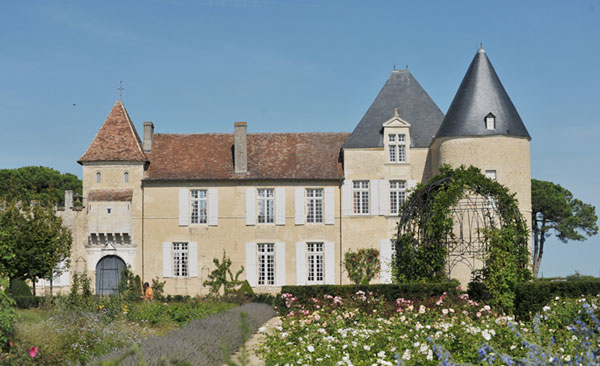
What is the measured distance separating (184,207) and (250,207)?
2.29m

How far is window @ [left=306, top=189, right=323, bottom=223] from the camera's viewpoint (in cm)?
2512

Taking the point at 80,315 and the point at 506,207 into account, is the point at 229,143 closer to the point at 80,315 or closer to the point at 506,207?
the point at 506,207

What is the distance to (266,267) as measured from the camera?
25047mm

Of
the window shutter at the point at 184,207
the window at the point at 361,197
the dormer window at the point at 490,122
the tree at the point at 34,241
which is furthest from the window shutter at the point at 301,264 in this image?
the tree at the point at 34,241

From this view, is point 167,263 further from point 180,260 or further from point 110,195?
point 110,195

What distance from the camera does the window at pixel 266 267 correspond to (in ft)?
82.0

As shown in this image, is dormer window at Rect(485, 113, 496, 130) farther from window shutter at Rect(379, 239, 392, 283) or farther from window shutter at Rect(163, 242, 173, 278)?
window shutter at Rect(163, 242, 173, 278)

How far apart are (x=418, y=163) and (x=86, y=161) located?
11533mm

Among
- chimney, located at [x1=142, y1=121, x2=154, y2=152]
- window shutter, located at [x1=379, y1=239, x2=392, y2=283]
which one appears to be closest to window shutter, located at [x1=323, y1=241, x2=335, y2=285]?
window shutter, located at [x1=379, y1=239, x2=392, y2=283]

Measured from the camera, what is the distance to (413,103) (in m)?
26.1

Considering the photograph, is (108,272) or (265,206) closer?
(108,272)

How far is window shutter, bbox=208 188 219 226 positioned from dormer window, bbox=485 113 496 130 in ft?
30.6

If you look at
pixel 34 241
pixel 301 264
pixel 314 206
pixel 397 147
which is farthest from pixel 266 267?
pixel 34 241

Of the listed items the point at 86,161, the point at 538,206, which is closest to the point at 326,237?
the point at 86,161
